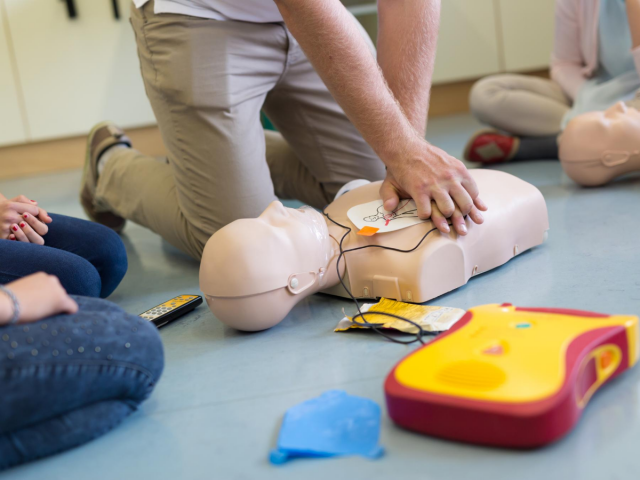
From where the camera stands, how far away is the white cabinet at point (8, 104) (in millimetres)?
3041

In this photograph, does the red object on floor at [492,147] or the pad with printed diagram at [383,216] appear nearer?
the pad with printed diagram at [383,216]

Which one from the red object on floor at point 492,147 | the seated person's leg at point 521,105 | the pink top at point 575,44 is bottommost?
the red object on floor at point 492,147

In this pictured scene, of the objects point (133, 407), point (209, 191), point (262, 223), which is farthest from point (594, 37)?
point (133, 407)

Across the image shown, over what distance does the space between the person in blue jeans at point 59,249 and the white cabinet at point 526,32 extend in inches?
99.5

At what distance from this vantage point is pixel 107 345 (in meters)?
0.73

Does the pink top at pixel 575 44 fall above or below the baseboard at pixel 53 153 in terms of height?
above

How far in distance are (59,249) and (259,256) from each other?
44cm

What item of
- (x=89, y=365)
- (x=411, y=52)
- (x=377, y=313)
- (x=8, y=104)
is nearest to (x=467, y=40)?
(x=411, y=52)

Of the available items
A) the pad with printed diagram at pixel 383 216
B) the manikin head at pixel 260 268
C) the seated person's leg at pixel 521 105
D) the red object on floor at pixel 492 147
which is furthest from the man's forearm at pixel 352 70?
the seated person's leg at pixel 521 105

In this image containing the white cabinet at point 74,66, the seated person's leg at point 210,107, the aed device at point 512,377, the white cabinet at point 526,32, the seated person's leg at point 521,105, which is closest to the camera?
the aed device at point 512,377

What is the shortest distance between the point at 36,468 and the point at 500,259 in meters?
0.77

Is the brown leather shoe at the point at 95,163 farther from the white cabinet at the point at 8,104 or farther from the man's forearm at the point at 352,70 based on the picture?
the white cabinet at the point at 8,104

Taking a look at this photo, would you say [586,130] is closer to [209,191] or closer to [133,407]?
[209,191]

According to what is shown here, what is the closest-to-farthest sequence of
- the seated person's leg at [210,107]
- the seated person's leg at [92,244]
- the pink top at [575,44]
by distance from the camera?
the seated person's leg at [92,244]
the seated person's leg at [210,107]
the pink top at [575,44]
